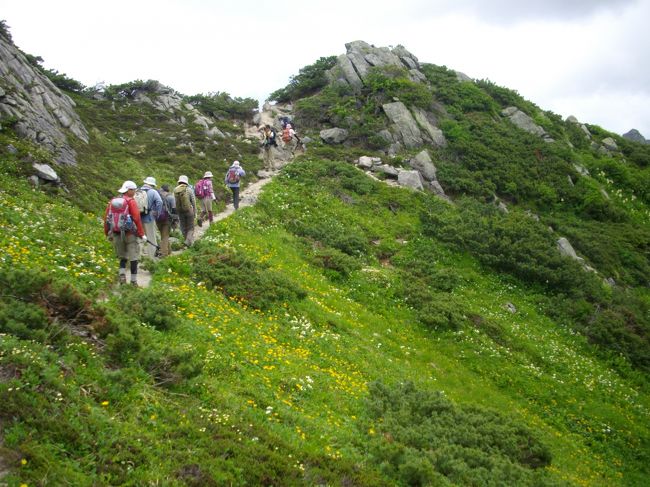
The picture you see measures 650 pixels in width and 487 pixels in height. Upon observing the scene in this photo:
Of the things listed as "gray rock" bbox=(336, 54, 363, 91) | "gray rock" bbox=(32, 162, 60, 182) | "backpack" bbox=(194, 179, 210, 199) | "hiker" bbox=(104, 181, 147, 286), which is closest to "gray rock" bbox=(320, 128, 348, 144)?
"gray rock" bbox=(336, 54, 363, 91)

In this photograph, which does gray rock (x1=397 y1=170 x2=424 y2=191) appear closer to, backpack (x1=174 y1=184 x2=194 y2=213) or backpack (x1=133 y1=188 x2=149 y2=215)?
backpack (x1=174 y1=184 x2=194 y2=213)

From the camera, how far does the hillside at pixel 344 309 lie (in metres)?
7.26

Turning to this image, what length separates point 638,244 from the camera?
31969mm

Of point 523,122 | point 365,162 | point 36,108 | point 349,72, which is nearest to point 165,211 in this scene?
point 36,108

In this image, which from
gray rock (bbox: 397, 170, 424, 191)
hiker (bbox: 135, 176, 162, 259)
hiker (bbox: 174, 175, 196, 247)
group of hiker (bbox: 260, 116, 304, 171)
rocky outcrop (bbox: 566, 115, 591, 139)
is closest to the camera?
hiker (bbox: 135, 176, 162, 259)

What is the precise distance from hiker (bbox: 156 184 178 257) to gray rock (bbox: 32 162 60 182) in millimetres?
5116

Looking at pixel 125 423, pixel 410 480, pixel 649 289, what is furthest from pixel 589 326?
pixel 125 423

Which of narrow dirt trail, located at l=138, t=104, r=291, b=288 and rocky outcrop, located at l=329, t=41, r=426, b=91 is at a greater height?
rocky outcrop, located at l=329, t=41, r=426, b=91

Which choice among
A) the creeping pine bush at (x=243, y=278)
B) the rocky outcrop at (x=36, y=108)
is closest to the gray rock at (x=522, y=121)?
the creeping pine bush at (x=243, y=278)

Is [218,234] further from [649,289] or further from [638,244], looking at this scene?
[638,244]

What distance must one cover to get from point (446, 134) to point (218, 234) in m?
25.4

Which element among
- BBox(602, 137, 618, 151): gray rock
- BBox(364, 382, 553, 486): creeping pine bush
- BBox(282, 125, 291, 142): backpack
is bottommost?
BBox(364, 382, 553, 486): creeping pine bush

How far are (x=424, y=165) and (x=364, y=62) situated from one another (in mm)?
17534

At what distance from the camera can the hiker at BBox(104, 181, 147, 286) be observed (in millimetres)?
12906
